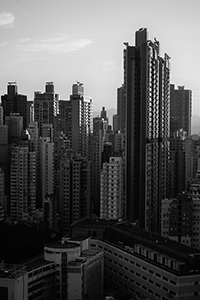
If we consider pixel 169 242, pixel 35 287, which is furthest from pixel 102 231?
pixel 35 287

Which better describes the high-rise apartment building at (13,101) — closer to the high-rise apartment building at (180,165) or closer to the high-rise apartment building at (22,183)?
the high-rise apartment building at (180,165)

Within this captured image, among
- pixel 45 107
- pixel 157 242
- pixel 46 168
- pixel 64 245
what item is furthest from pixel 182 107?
pixel 64 245

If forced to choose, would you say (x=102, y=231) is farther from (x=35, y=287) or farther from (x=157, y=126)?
(x=157, y=126)

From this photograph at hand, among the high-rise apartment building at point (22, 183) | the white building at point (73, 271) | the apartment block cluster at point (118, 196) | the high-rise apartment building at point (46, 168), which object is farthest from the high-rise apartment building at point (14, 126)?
the white building at point (73, 271)

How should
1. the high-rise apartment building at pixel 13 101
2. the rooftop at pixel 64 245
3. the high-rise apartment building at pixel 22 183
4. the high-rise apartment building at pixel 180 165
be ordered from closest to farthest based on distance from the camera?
the rooftop at pixel 64 245, the high-rise apartment building at pixel 22 183, the high-rise apartment building at pixel 180 165, the high-rise apartment building at pixel 13 101

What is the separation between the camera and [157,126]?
1438cm

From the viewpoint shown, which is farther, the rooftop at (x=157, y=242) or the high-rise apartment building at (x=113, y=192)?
A: the high-rise apartment building at (x=113, y=192)

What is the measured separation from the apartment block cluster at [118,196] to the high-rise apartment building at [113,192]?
0.02 meters

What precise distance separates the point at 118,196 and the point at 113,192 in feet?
0.50

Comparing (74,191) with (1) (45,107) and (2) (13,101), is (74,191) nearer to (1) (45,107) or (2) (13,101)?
(1) (45,107)

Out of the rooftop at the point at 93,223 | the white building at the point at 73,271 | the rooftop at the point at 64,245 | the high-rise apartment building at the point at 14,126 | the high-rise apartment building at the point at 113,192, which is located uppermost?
the high-rise apartment building at the point at 14,126

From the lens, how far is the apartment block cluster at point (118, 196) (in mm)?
8203

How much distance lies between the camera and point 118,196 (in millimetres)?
12938

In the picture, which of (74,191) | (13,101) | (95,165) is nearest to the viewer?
(74,191)
